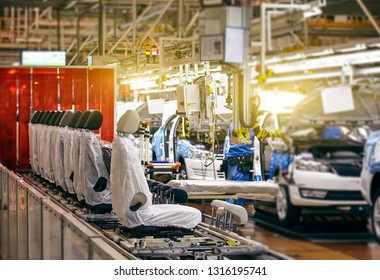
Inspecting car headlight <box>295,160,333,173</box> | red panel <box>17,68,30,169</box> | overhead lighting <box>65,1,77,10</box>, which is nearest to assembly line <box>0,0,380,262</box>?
car headlight <box>295,160,333,173</box>

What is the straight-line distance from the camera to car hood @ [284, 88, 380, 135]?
5.30 m

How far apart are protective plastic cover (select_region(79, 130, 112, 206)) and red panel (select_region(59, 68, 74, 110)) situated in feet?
7.68

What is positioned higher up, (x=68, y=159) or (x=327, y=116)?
(x=327, y=116)

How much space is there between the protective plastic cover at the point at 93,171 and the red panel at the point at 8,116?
3.27 meters

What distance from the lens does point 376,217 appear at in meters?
5.52

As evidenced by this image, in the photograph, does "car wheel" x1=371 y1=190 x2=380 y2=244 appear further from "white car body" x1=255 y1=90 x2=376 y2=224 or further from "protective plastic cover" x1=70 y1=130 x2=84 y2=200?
"protective plastic cover" x1=70 y1=130 x2=84 y2=200

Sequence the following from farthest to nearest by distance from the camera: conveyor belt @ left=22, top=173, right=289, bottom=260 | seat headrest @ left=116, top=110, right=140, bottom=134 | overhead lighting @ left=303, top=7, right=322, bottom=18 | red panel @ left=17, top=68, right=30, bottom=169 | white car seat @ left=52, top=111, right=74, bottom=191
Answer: red panel @ left=17, top=68, right=30, bottom=169, white car seat @ left=52, top=111, right=74, bottom=191, seat headrest @ left=116, top=110, right=140, bottom=134, conveyor belt @ left=22, top=173, right=289, bottom=260, overhead lighting @ left=303, top=7, right=322, bottom=18

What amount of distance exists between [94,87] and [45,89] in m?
0.81

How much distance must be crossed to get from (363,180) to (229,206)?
1777mm

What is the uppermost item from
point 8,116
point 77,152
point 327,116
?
point 327,116

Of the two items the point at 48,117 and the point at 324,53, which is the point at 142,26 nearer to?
the point at 48,117

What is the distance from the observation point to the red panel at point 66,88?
9648mm

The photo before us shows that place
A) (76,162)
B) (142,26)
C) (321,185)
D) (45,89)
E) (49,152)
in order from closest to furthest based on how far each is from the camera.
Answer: (321,185) < (76,162) < (49,152) < (45,89) < (142,26)

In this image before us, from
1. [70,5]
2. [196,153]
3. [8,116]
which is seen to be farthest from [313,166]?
[8,116]
